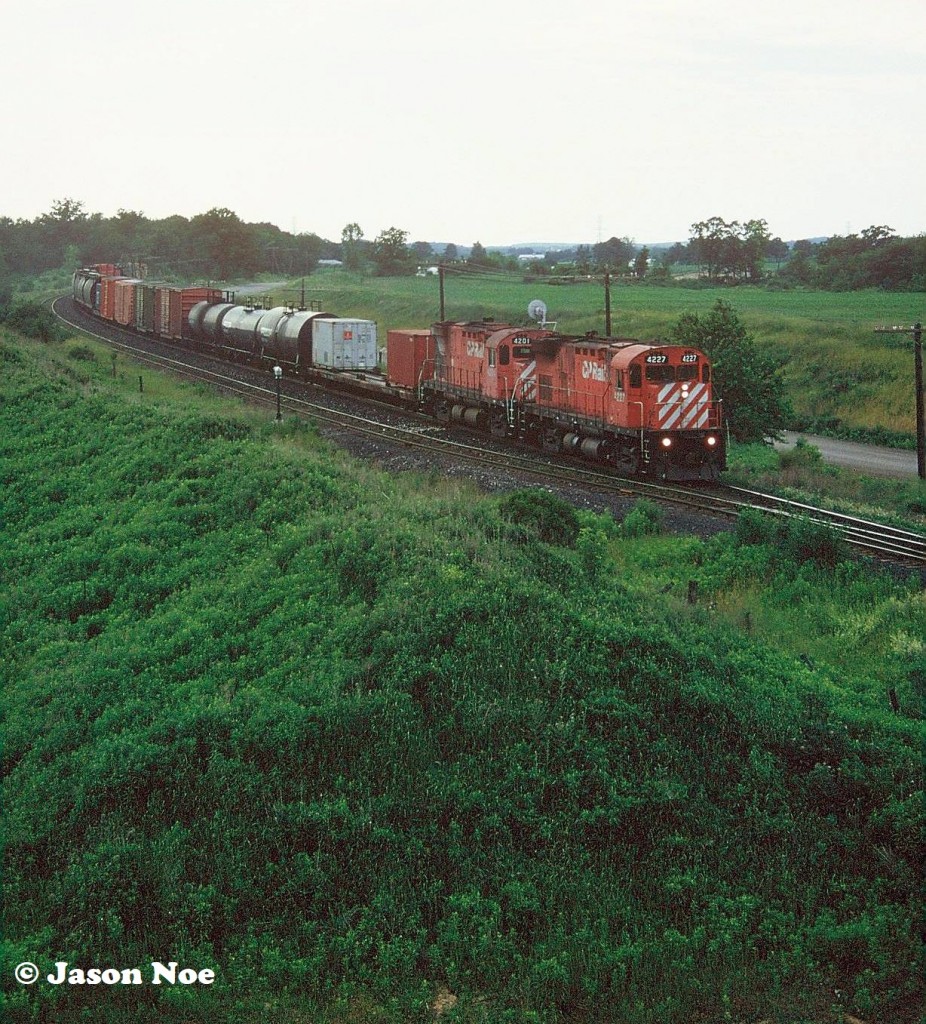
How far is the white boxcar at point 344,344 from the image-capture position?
50719 millimetres

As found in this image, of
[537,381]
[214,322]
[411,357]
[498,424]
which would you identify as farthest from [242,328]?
[537,381]

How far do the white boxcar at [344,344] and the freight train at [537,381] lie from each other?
5 cm

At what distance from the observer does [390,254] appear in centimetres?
15000

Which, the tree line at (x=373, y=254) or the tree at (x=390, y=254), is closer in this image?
the tree line at (x=373, y=254)

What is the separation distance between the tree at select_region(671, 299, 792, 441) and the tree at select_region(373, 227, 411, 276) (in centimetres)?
10975

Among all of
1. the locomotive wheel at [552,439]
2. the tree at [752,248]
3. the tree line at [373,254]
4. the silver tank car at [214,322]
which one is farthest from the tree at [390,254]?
the locomotive wheel at [552,439]

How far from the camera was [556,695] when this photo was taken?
1519cm

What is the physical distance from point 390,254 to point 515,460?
120 meters

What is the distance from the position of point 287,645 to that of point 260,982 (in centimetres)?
662

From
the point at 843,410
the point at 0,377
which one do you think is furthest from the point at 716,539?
the point at 843,410

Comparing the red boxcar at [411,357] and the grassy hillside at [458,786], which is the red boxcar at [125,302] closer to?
the red boxcar at [411,357]

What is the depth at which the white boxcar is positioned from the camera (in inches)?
1997

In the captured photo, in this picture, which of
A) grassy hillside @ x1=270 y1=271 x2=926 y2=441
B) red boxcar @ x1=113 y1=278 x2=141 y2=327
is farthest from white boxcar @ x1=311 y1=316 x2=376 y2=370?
red boxcar @ x1=113 y1=278 x2=141 y2=327

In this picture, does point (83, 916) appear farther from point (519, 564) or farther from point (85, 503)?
point (85, 503)
